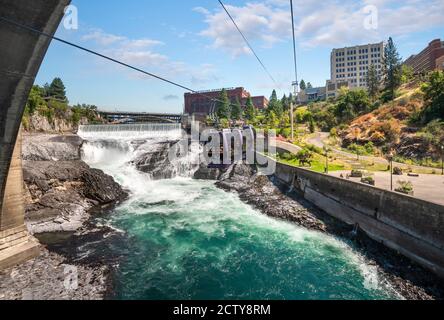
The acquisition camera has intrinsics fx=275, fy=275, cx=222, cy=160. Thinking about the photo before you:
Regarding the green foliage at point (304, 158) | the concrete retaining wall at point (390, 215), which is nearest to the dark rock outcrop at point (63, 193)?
the concrete retaining wall at point (390, 215)

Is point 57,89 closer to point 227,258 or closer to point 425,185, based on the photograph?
point 227,258

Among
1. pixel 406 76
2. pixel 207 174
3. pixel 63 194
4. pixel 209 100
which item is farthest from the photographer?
pixel 209 100

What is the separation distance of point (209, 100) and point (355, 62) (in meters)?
74.2

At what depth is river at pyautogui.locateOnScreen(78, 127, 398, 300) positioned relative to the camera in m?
13.0

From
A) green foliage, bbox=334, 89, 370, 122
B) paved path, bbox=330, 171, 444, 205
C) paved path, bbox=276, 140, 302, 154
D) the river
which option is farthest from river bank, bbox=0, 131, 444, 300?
green foliage, bbox=334, 89, 370, 122

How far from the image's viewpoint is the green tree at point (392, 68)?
65.9m

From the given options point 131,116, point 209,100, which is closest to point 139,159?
point 131,116

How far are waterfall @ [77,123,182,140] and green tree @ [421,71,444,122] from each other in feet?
139

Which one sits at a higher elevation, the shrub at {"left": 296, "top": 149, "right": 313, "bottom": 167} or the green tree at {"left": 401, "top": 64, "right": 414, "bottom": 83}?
the green tree at {"left": 401, "top": 64, "right": 414, "bottom": 83}

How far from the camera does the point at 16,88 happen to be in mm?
12070

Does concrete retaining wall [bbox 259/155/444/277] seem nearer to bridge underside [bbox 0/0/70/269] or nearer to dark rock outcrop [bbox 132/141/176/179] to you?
bridge underside [bbox 0/0/70/269]

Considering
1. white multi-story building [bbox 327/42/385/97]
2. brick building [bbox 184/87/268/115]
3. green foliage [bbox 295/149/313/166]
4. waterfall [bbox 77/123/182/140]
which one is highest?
white multi-story building [bbox 327/42/385/97]

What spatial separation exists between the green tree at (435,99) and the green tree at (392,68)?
19165 millimetres

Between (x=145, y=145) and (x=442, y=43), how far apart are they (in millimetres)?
99622
